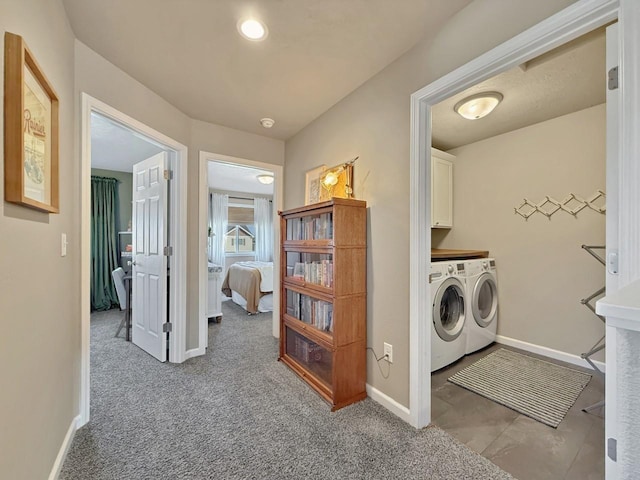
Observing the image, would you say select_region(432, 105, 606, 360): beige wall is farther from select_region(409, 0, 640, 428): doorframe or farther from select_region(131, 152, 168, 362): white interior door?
select_region(131, 152, 168, 362): white interior door

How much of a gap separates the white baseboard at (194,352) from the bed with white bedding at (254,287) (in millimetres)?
1401

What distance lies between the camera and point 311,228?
2.29 meters

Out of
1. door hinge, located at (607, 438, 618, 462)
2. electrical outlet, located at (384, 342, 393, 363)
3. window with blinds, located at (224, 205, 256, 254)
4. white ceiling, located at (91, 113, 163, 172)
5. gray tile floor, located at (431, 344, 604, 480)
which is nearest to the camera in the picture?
door hinge, located at (607, 438, 618, 462)

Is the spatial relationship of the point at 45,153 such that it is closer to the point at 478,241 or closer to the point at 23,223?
the point at 23,223

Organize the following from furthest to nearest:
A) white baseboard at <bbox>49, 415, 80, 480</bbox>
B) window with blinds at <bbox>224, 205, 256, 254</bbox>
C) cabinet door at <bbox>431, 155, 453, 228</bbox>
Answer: window with blinds at <bbox>224, 205, 256, 254</bbox> → cabinet door at <bbox>431, 155, 453, 228</bbox> → white baseboard at <bbox>49, 415, 80, 480</bbox>

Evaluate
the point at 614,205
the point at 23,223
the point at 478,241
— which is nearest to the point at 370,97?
the point at 614,205

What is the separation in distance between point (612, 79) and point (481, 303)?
242 cm

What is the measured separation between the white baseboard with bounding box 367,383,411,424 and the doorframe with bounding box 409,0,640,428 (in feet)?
0.17

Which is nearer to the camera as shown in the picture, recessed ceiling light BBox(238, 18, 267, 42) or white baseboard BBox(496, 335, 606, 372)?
recessed ceiling light BBox(238, 18, 267, 42)

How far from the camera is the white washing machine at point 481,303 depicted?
2.69 m

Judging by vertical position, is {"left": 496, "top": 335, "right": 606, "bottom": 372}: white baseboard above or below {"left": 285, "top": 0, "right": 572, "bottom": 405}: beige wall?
below

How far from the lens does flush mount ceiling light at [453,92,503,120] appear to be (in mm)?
2189

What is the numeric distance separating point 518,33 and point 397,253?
1.25 metres

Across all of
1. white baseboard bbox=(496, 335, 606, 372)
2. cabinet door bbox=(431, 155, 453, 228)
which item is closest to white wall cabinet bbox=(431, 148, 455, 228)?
cabinet door bbox=(431, 155, 453, 228)
